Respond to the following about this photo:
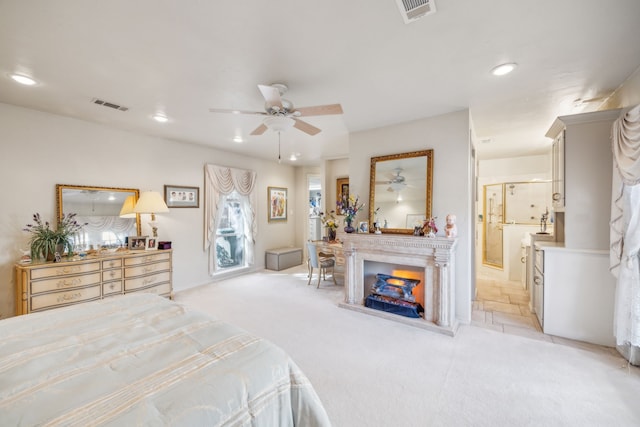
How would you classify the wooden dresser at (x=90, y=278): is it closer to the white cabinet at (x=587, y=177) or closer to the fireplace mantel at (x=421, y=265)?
the fireplace mantel at (x=421, y=265)

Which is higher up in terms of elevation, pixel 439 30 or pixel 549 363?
pixel 439 30

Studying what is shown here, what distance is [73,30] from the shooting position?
5.76 feet

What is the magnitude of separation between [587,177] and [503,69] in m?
1.61

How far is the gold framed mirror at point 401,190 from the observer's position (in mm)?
3453

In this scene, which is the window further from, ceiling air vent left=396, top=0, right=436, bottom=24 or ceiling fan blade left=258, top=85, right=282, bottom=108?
ceiling air vent left=396, top=0, right=436, bottom=24

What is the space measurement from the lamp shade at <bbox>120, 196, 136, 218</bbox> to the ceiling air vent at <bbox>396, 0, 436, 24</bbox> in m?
4.07

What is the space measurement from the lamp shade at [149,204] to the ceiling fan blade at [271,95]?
8.51ft

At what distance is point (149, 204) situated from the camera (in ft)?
12.1

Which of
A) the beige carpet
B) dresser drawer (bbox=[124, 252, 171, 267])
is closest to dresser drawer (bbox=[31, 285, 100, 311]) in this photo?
dresser drawer (bbox=[124, 252, 171, 267])

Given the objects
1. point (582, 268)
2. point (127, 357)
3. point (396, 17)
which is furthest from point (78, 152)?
point (582, 268)

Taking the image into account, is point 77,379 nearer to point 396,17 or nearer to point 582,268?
point 396,17

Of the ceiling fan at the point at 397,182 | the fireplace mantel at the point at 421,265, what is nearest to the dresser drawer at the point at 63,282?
the fireplace mantel at the point at 421,265

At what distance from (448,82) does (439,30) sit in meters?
0.84

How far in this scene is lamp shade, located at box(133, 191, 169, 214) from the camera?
144 inches
